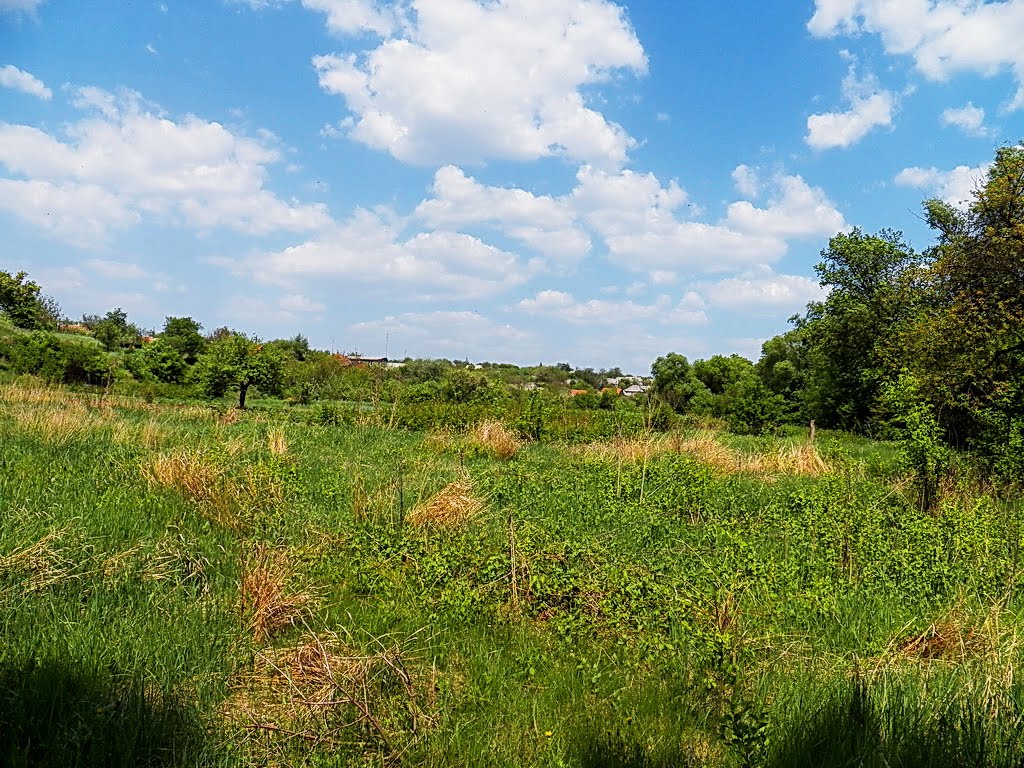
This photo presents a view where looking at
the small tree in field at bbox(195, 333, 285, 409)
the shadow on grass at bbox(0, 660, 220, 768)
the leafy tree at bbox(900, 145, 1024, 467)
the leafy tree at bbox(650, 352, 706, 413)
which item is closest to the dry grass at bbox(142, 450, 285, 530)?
the shadow on grass at bbox(0, 660, 220, 768)

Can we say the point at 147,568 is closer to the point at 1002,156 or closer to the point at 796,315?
the point at 1002,156

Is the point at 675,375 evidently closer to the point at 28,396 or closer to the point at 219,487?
the point at 28,396

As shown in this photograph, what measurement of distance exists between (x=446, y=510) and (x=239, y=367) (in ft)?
66.3

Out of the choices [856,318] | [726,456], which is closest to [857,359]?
[856,318]

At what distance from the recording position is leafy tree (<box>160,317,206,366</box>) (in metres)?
37.0

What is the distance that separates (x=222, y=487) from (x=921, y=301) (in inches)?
1091

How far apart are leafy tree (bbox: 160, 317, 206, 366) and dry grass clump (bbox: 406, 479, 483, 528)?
33.0 metres

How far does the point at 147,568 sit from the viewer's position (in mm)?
4488

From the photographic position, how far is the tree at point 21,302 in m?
41.3

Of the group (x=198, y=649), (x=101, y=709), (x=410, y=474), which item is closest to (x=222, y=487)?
(x=410, y=474)

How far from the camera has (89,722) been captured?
2703 millimetres

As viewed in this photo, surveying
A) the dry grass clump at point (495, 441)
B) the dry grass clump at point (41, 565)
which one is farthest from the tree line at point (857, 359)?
the dry grass clump at point (41, 565)

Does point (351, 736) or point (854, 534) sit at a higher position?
point (854, 534)

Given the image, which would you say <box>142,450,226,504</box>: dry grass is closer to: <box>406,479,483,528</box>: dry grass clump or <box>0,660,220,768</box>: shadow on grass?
<box>406,479,483,528</box>: dry grass clump
